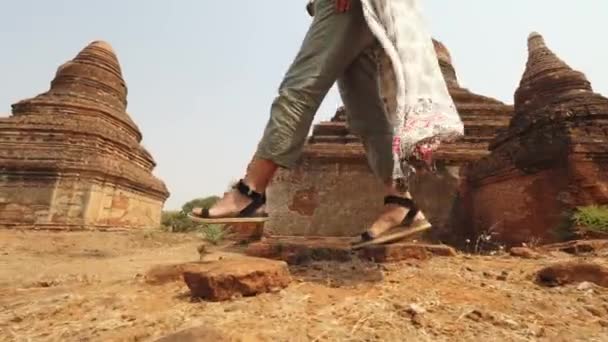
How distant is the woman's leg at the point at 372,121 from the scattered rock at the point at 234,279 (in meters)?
0.65

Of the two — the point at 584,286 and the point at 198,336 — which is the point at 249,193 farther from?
the point at 584,286

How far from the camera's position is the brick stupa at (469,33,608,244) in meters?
4.00

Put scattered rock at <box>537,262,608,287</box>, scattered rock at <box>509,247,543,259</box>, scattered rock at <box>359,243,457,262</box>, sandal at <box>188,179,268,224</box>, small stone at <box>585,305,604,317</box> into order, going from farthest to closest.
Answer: scattered rock at <box>509,247,543,259</box> → scattered rock at <box>359,243,457,262</box> → sandal at <box>188,179,268,224</box> → scattered rock at <box>537,262,608,287</box> → small stone at <box>585,305,604,317</box>

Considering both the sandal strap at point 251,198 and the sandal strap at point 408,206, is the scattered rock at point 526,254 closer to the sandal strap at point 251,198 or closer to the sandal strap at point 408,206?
the sandal strap at point 408,206

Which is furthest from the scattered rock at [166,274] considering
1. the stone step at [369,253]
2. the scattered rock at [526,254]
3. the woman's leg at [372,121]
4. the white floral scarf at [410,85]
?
the scattered rock at [526,254]

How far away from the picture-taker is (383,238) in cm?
184

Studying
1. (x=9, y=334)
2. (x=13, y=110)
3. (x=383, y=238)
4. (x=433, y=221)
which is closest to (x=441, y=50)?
(x=433, y=221)

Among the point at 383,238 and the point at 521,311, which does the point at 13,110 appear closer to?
the point at 383,238

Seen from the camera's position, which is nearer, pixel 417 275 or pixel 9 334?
pixel 9 334

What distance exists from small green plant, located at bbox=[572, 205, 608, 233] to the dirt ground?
2171mm

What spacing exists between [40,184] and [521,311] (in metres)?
7.68

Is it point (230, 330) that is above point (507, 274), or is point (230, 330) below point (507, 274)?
below

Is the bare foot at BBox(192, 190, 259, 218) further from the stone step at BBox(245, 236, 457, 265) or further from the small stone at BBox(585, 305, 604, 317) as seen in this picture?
the small stone at BBox(585, 305, 604, 317)

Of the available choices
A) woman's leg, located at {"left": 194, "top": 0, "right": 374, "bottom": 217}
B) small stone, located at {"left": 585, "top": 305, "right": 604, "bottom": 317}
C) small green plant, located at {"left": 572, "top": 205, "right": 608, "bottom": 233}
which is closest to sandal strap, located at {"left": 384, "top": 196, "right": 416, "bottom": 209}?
woman's leg, located at {"left": 194, "top": 0, "right": 374, "bottom": 217}
